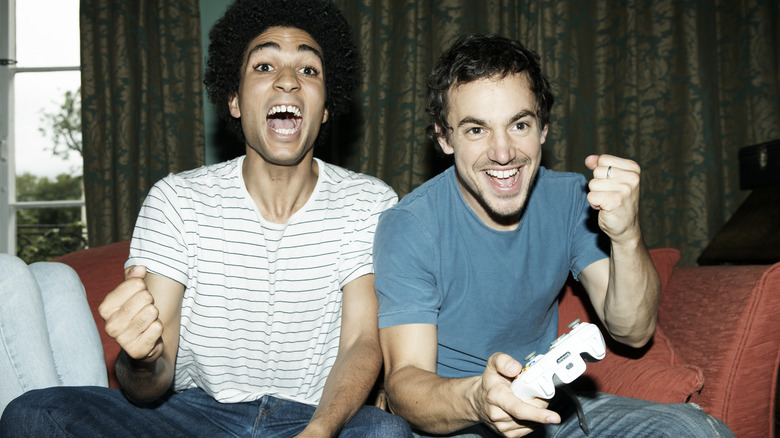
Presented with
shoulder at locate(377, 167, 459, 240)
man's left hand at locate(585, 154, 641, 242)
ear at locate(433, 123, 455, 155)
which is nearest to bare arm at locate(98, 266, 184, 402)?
shoulder at locate(377, 167, 459, 240)

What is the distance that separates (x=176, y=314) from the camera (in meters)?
1.44

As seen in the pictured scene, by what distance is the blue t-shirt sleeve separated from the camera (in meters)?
1.31

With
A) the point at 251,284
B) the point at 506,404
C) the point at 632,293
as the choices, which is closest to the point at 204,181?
the point at 251,284

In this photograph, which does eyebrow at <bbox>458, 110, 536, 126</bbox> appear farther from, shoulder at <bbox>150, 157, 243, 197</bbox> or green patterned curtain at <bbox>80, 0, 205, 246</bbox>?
green patterned curtain at <bbox>80, 0, 205, 246</bbox>

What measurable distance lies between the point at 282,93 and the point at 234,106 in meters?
0.33

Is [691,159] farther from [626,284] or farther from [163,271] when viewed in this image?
[163,271]

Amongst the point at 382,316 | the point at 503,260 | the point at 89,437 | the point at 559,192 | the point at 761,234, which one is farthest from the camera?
the point at 761,234

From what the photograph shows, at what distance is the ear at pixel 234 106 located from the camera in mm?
1805

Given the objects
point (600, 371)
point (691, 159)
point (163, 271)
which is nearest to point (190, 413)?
point (163, 271)

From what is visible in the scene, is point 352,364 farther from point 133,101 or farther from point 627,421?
point 133,101

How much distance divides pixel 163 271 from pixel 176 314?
4.9 inches

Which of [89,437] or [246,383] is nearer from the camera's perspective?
[89,437]

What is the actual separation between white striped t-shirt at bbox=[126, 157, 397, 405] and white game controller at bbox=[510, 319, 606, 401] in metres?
0.71

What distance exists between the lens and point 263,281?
4.89 ft
